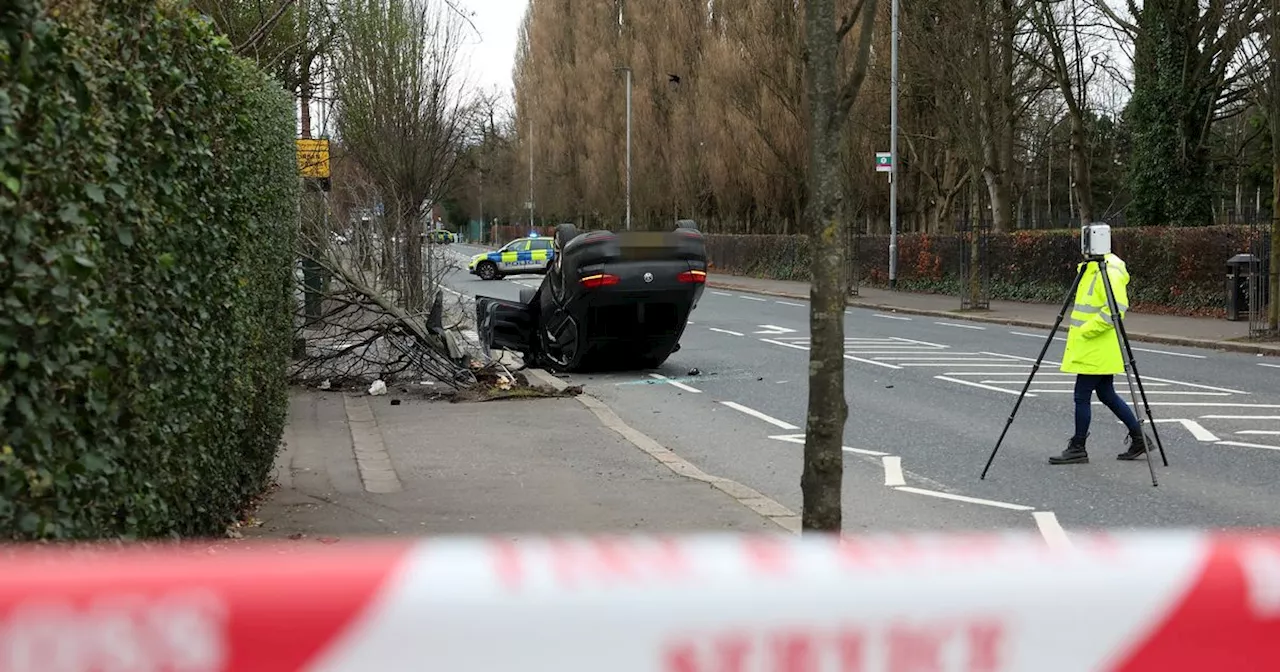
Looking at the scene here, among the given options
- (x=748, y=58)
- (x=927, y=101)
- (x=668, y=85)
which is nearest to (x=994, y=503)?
(x=927, y=101)

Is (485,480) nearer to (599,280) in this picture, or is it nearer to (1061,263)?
(599,280)

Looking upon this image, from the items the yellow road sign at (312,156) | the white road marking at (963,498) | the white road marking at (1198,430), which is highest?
the yellow road sign at (312,156)

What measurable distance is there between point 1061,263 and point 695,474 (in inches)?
890

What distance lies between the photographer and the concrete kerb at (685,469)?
7591mm

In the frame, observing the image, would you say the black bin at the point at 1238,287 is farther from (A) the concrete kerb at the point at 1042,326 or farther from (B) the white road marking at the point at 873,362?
(B) the white road marking at the point at 873,362

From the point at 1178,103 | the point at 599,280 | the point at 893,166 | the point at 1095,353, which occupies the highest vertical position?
the point at 1178,103

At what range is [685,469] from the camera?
30.7ft

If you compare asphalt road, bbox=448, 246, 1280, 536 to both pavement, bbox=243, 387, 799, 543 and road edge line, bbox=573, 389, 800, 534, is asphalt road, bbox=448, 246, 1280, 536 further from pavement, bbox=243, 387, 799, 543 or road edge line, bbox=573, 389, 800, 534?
pavement, bbox=243, 387, 799, 543

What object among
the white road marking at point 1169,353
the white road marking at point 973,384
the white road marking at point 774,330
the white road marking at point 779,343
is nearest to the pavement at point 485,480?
the white road marking at point 973,384

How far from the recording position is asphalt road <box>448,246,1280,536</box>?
8125 millimetres

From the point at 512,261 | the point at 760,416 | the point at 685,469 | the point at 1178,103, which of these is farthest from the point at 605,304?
the point at 512,261

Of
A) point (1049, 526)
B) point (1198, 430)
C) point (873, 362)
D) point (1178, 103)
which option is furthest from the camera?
point (1178, 103)

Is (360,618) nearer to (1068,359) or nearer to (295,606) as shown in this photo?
(295,606)

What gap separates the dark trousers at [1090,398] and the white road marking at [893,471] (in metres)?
1.34
